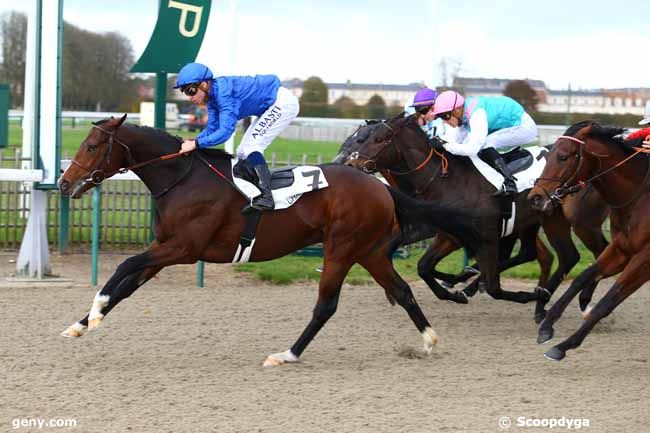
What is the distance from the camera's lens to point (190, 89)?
577 cm

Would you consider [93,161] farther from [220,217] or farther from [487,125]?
[487,125]

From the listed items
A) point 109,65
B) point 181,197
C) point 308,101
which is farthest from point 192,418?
point 109,65

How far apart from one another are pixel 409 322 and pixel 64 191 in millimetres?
2996

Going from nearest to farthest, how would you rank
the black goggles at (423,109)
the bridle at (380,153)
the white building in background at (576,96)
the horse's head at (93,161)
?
1. the horse's head at (93,161)
2. the bridle at (380,153)
3. the black goggles at (423,109)
4. the white building in background at (576,96)

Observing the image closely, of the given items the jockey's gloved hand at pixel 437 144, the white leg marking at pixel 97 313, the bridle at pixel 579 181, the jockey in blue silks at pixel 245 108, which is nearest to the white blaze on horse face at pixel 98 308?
the white leg marking at pixel 97 313

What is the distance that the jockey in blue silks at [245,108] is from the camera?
5.76 meters

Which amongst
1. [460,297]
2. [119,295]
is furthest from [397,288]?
[119,295]

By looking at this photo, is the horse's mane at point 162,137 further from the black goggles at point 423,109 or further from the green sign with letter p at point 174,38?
the green sign with letter p at point 174,38

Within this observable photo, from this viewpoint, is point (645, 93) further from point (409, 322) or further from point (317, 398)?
point (317, 398)

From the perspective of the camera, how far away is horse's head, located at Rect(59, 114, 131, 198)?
5664mm

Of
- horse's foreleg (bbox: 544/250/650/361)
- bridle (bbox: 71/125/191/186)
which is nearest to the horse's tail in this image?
horse's foreleg (bbox: 544/250/650/361)

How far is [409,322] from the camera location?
7.48 m

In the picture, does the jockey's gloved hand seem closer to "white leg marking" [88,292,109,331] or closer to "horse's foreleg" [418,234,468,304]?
"horse's foreleg" [418,234,468,304]

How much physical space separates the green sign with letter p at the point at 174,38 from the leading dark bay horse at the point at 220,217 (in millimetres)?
3371
